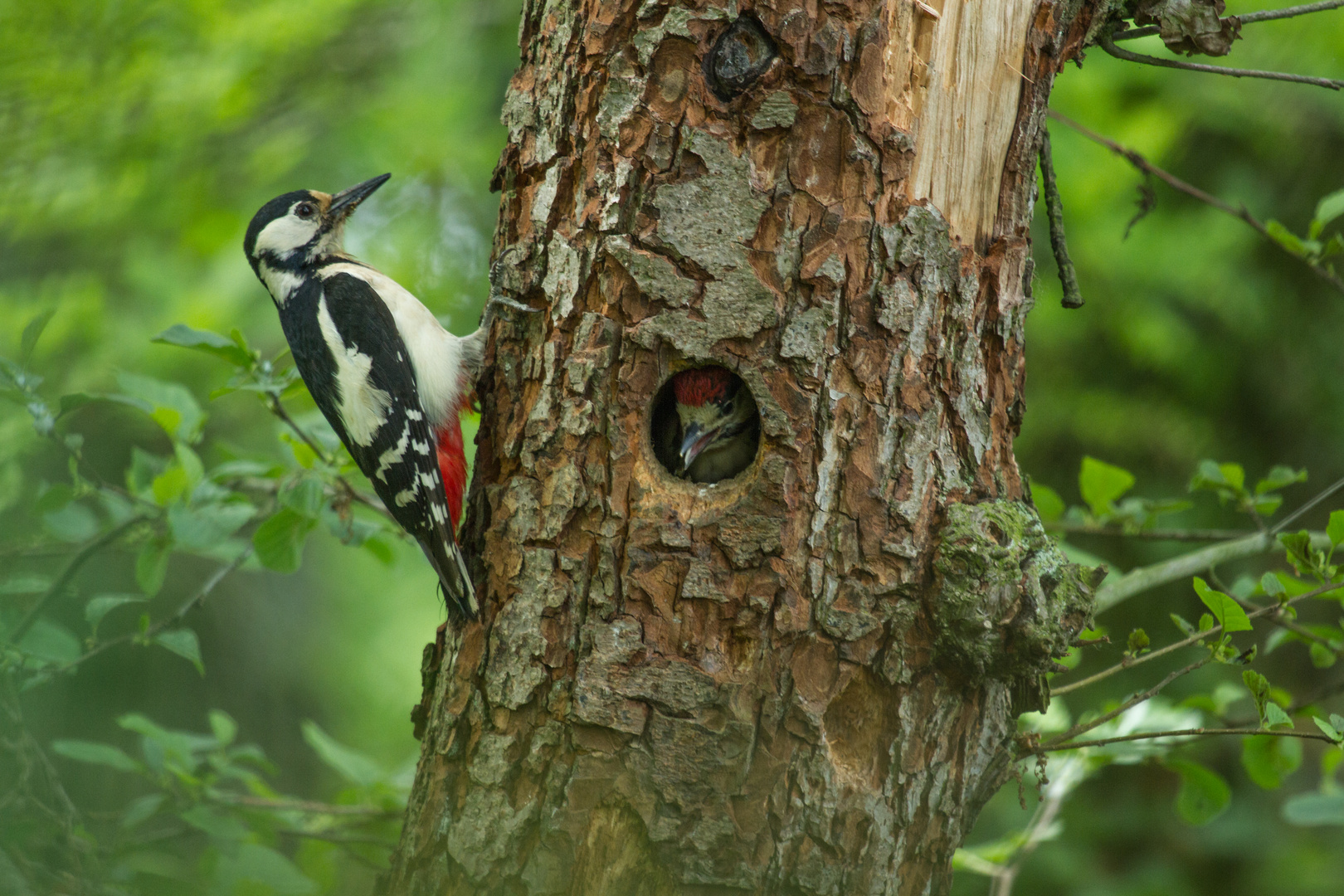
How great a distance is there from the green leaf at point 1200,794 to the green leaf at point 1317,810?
9.9 inches

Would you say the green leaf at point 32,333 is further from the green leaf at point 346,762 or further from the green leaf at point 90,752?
the green leaf at point 346,762

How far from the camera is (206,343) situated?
87.9 inches

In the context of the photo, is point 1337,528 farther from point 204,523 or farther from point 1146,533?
point 204,523

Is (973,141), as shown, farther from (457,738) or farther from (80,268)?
(80,268)

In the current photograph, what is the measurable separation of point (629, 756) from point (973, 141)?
4.35 feet

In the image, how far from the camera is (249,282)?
4.35m

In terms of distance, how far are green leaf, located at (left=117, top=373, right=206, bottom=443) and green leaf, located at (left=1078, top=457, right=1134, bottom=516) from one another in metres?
2.24

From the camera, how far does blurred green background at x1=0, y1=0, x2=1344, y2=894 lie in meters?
3.74

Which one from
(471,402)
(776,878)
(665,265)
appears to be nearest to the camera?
(776,878)

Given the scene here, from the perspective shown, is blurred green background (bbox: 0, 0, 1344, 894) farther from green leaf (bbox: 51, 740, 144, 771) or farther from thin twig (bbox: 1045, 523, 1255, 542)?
thin twig (bbox: 1045, 523, 1255, 542)

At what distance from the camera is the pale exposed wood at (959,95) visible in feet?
5.99

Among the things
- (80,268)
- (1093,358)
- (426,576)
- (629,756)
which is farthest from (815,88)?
(426,576)

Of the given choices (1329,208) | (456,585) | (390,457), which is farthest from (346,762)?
(1329,208)

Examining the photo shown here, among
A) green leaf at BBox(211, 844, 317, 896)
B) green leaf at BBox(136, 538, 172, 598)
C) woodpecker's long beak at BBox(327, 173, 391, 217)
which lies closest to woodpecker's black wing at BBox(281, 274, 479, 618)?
woodpecker's long beak at BBox(327, 173, 391, 217)
